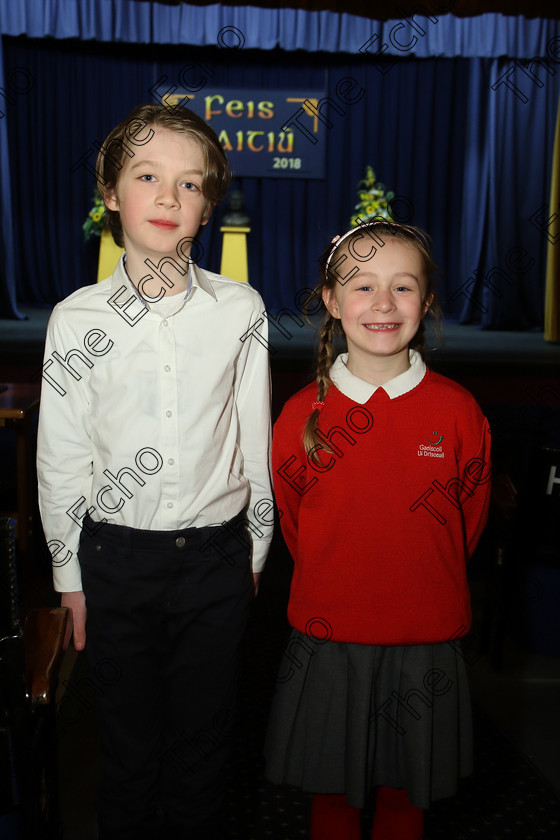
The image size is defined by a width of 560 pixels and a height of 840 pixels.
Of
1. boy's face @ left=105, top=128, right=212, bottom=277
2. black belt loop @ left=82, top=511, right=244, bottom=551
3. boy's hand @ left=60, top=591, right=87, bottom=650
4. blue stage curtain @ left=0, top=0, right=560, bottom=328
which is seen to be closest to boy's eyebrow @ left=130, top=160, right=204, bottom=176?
boy's face @ left=105, top=128, right=212, bottom=277

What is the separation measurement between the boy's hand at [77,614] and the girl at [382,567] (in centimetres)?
32

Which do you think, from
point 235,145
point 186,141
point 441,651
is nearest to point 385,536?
point 441,651

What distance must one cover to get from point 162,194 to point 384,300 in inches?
14.1

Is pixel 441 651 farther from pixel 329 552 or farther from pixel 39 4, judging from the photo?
pixel 39 4

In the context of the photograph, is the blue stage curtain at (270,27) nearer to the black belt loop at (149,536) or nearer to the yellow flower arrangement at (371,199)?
the yellow flower arrangement at (371,199)

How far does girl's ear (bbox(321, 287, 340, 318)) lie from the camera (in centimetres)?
130

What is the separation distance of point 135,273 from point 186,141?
0.66ft

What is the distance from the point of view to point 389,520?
1.22m

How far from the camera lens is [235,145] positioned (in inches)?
261

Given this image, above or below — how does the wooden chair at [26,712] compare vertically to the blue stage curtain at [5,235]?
below

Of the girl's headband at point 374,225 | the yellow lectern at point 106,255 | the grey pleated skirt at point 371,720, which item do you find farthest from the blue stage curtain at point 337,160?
the grey pleated skirt at point 371,720

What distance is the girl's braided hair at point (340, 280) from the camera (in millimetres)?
1248

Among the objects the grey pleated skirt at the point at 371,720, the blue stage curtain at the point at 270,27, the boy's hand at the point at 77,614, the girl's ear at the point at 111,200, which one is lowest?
the grey pleated skirt at the point at 371,720

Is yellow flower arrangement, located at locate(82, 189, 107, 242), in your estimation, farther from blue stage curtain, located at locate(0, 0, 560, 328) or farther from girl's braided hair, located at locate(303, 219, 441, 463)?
girl's braided hair, located at locate(303, 219, 441, 463)
